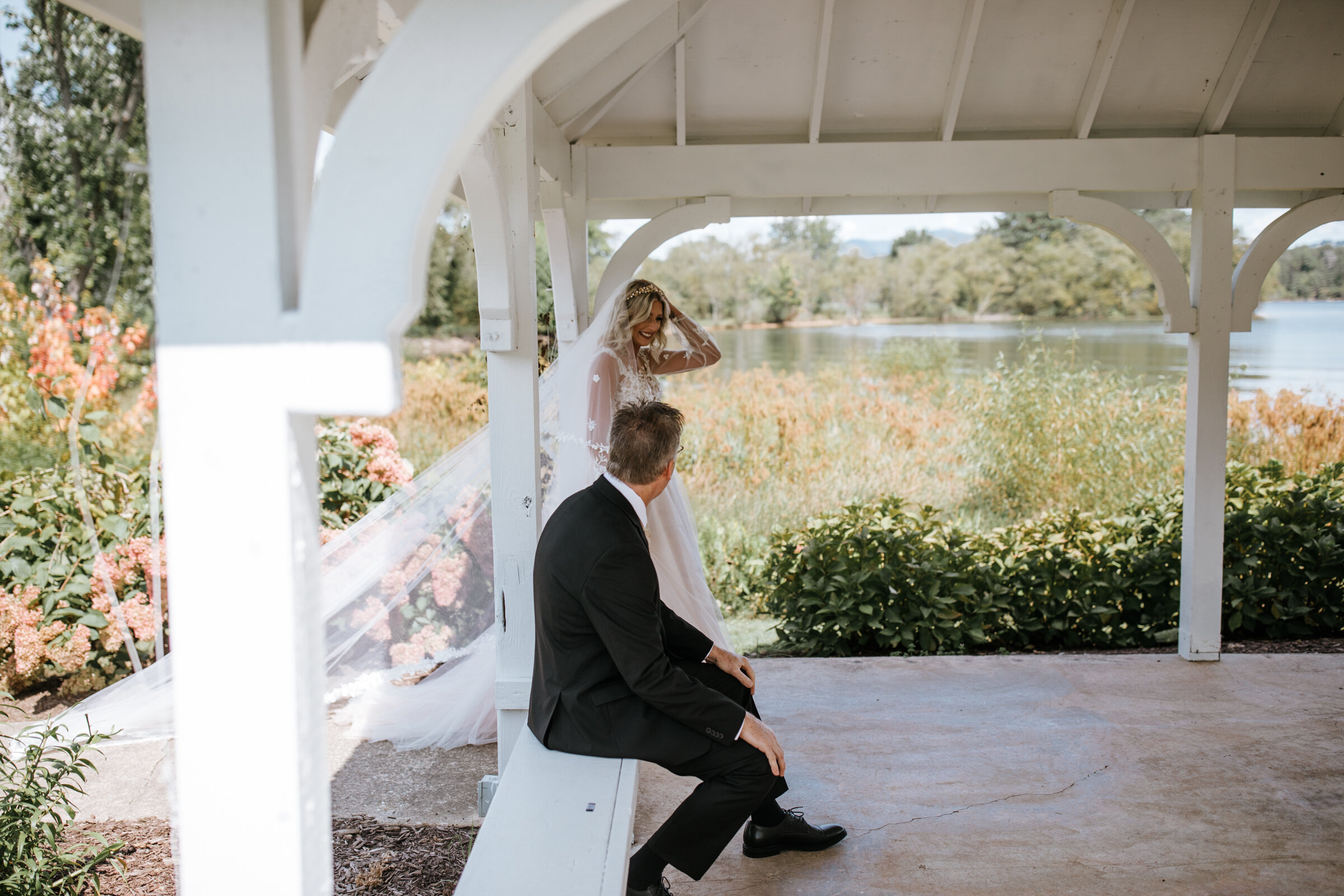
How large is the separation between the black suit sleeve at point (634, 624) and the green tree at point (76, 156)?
9.30 m

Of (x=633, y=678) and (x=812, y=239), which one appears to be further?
(x=812, y=239)

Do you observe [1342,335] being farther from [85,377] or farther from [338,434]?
[85,377]

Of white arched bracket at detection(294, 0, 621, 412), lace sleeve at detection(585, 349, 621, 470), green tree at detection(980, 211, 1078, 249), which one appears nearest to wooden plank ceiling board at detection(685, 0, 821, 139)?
lace sleeve at detection(585, 349, 621, 470)

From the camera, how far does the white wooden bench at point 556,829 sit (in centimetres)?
181

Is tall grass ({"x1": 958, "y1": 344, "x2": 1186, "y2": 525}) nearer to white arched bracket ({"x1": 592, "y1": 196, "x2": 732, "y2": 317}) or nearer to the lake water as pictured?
the lake water

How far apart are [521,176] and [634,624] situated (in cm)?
139

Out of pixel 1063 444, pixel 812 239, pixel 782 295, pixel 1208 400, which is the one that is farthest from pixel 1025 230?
pixel 1208 400

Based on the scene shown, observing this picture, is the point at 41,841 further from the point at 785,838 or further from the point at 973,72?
the point at 973,72

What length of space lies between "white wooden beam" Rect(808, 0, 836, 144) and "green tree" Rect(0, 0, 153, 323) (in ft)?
26.2

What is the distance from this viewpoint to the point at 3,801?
233cm

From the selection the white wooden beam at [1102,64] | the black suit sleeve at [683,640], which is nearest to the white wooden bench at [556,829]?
the black suit sleeve at [683,640]

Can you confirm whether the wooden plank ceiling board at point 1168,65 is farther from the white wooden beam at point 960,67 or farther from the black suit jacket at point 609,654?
the black suit jacket at point 609,654

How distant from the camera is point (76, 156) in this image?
9797mm

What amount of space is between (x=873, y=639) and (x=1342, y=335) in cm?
852
